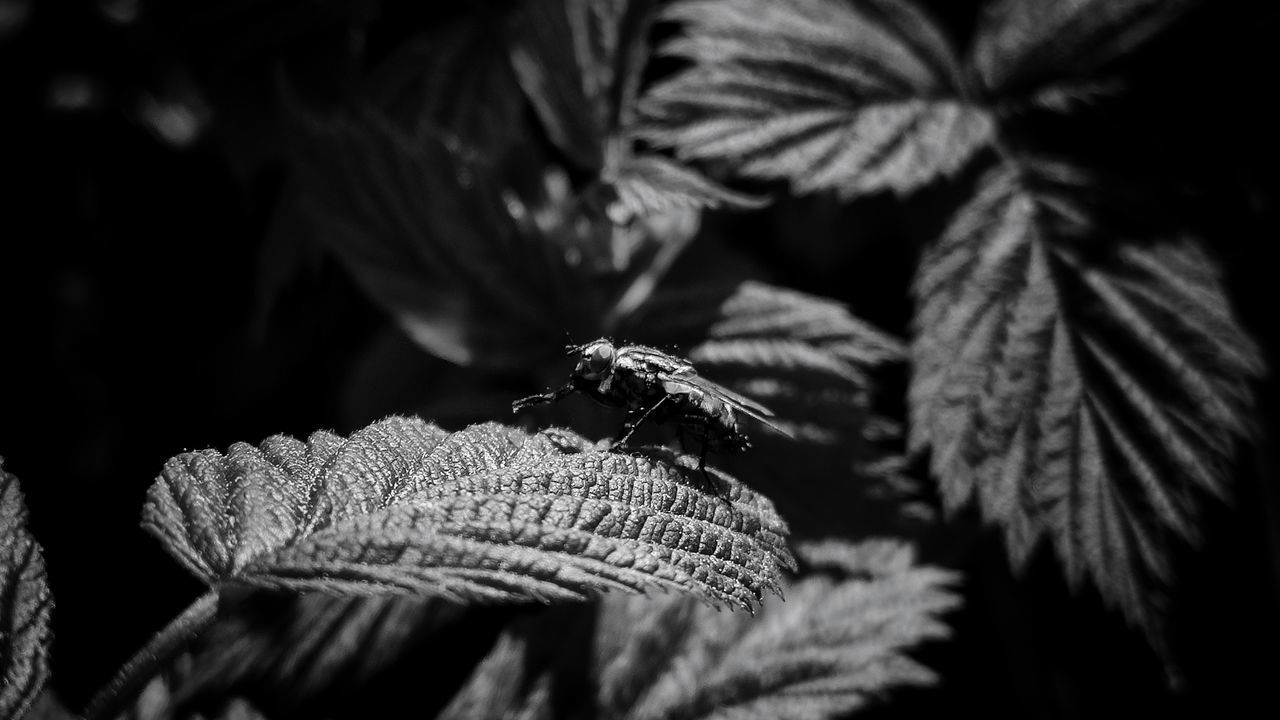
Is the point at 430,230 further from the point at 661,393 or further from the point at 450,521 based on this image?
the point at 450,521

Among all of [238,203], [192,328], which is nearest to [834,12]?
[238,203]

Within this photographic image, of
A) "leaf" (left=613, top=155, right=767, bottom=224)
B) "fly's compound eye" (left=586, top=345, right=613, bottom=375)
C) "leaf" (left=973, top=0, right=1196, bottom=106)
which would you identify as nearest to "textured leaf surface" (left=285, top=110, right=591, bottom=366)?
"leaf" (left=613, top=155, right=767, bottom=224)

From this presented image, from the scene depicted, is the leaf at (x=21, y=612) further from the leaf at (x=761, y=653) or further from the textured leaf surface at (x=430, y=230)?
the textured leaf surface at (x=430, y=230)

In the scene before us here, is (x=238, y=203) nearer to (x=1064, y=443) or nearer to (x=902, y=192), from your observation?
(x=902, y=192)

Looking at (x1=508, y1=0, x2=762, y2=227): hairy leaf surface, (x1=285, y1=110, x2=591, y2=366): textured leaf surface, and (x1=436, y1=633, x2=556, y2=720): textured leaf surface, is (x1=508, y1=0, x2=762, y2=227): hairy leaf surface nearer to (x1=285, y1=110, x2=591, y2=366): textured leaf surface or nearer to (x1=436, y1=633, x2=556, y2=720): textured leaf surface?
(x1=285, y1=110, x2=591, y2=366): textured leaf surface

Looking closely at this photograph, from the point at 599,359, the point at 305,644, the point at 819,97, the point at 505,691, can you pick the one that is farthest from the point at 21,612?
the point at 819,97
